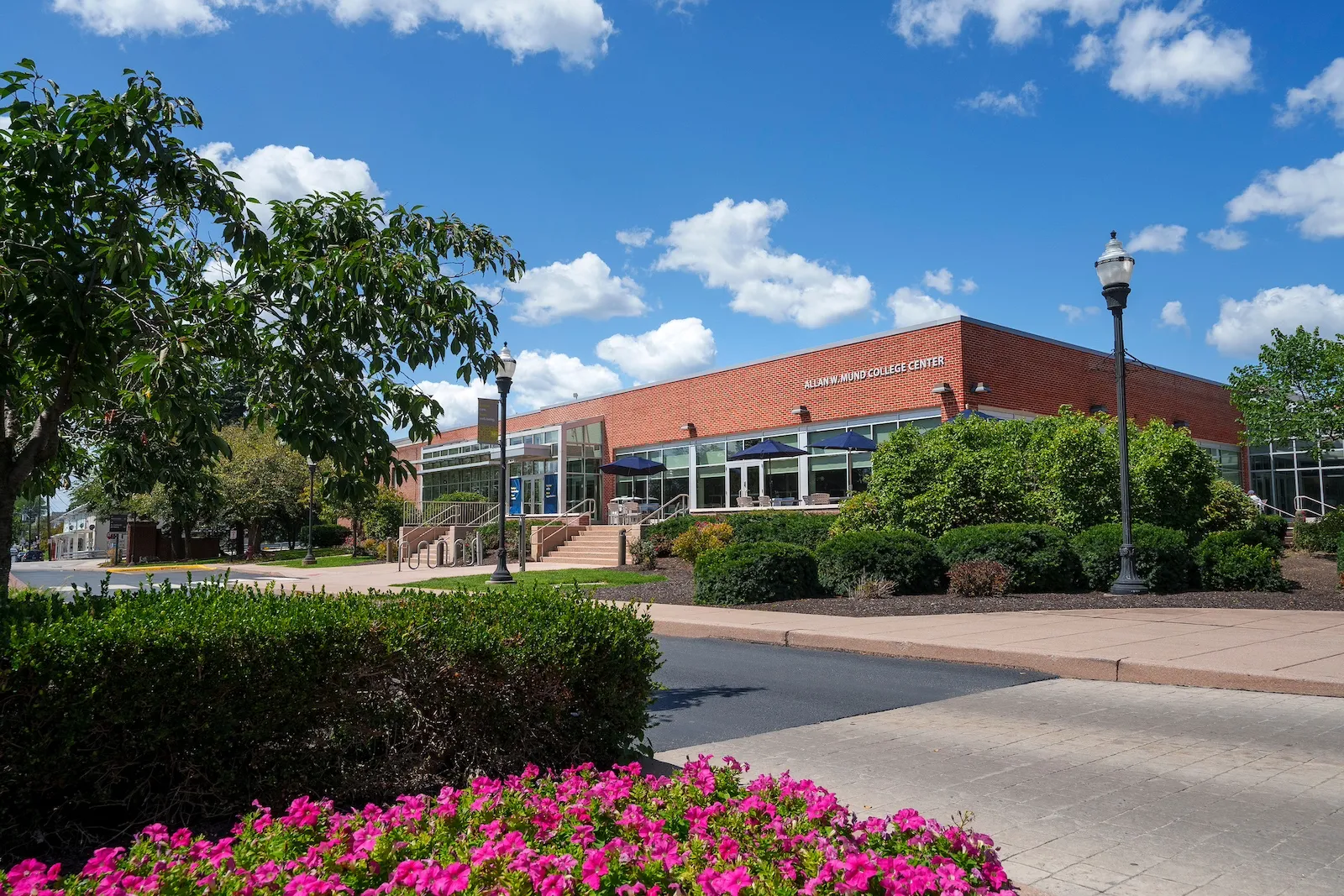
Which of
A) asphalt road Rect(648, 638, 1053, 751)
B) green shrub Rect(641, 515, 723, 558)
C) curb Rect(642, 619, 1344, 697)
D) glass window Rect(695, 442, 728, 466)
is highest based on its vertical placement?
glass window Rect(695, 442, 728, 466)

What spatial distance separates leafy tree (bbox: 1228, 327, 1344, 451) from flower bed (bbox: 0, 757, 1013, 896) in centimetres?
3441

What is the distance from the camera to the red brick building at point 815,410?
29.3 m

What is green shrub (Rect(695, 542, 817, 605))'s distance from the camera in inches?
638

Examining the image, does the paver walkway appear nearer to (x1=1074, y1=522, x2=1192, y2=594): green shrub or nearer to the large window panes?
(x1=1074, y1=522, x2=1192, y2=594): green shrub

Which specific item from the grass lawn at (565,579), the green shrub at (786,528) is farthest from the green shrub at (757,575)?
the green shrub at (786,528)

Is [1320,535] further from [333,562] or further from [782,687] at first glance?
[333,562]

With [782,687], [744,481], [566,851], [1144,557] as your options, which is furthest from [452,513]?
[566,851]

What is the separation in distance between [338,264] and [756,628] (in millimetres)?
8435

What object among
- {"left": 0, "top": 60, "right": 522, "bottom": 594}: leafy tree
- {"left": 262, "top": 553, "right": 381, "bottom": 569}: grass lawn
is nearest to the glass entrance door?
{"left": 262, "top": 553, "right": 381, "bottom": 569}: grass lawn

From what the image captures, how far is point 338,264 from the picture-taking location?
5684mm

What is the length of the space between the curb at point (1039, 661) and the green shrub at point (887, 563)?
12.3 ft

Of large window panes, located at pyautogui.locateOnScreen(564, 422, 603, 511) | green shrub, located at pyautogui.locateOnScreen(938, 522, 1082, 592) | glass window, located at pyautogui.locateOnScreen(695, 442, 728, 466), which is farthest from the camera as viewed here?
large window panes, located at pyautogui.locateOnScreen(564, 422, 603, 511)

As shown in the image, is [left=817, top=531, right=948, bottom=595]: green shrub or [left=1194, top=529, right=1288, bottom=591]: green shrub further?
[left=817, top=531, right=948, bottom=595]: green shrub

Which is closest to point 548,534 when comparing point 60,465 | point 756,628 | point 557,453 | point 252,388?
point 557,453
